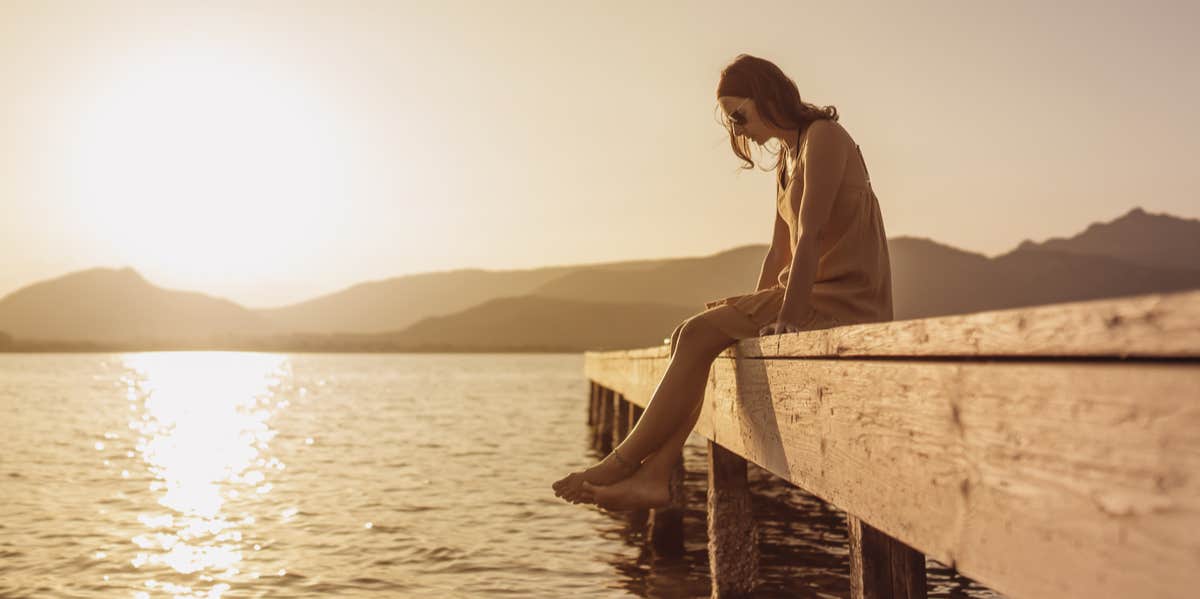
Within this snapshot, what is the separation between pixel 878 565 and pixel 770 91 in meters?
2.22

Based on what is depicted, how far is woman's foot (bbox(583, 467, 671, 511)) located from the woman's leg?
35 millimetres

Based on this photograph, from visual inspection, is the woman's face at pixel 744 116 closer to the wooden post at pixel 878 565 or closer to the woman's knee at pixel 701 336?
the woman's knee at pixel 701 336

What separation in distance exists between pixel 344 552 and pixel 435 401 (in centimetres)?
3332

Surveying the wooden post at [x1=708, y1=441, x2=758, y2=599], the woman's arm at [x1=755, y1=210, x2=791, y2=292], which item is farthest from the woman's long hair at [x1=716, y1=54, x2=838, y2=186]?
the wooden post at [x1=708, y1=441, x2=758, y2=599]

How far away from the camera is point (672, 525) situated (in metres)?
9.62

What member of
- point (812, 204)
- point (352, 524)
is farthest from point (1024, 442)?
point (352, 524)

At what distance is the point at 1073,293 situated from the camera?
493ft

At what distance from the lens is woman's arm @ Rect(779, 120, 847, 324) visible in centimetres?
423

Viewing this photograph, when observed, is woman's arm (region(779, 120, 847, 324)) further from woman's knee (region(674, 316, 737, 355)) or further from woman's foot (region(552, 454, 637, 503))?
woman's foot (region(552, 454, 637, 503))

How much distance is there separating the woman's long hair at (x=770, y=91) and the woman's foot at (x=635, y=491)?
174cm

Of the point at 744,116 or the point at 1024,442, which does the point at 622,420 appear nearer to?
the point at 744,116

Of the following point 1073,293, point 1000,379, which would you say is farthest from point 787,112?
point 1073,293

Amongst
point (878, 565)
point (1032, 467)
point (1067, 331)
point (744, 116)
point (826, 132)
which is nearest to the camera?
point (1067, 331)

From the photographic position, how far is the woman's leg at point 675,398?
4.45 metres
